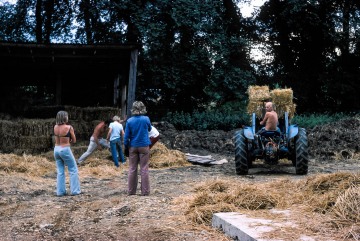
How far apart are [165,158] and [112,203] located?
7.07 m

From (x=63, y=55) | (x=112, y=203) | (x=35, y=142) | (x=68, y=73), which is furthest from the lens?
(x=68, y=73)

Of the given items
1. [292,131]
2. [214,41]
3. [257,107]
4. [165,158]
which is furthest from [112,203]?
[214,41]

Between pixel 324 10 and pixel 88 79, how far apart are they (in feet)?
45.0

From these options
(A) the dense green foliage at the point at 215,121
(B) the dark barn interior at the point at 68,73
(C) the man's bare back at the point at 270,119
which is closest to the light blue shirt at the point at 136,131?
(C) the man's bare back at the point at 270,119

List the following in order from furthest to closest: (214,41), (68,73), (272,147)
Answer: (214,41) → (68,73) → (272,147)

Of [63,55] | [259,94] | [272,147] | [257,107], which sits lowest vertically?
[272,147]

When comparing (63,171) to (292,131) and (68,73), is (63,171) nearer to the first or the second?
(292,131)

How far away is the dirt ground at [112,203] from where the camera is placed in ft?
17.9

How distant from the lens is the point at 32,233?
563 cm

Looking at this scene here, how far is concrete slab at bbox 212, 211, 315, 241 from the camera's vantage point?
14.1 feet

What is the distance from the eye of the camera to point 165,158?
46.7 feet

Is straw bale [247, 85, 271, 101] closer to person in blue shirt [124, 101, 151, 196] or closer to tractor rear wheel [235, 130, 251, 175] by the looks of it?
tractor rear wheel [235, 130, 251, 175]

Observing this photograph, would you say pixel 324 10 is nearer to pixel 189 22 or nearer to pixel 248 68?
pixel 248 68

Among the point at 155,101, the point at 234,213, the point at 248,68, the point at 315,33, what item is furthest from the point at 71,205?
the point at 315,33
